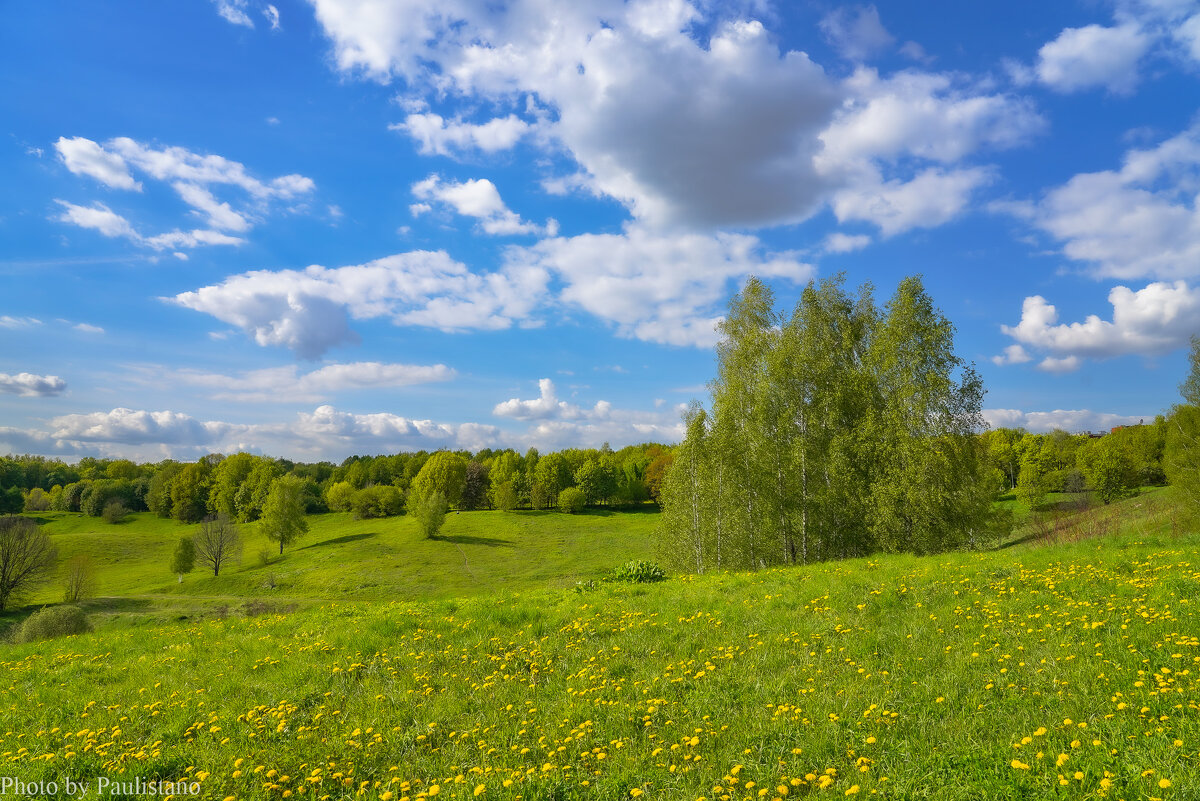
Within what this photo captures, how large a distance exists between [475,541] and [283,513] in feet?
97.6

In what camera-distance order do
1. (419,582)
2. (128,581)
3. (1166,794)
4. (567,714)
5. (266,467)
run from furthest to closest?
(266,467), (128,581), (419,582), (567,714), (1166,794)

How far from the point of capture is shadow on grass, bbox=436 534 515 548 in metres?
82.6

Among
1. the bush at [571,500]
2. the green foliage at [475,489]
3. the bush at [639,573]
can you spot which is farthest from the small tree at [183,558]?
the bush at [639,573]

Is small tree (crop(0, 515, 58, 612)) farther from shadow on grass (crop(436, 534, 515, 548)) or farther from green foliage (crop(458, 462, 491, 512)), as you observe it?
green foliage (crop(458, 462, 491, 512))

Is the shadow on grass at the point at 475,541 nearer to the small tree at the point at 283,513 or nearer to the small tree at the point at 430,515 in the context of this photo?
the small tree at the point at 430,515

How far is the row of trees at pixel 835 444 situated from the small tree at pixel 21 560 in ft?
213

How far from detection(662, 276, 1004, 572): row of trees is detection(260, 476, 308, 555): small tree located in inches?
2900

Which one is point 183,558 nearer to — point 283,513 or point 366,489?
point 283,513

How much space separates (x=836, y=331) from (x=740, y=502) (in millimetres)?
12011

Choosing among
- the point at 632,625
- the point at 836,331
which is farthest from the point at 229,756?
the point at 836,331

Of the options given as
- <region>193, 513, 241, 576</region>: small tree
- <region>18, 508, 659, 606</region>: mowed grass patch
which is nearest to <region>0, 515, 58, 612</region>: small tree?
<region>18, 508, 659, 606</region>: mowed grass patch

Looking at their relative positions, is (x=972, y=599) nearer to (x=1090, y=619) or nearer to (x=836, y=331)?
(x=1090, y=619)

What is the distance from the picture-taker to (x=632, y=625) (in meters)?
12.4

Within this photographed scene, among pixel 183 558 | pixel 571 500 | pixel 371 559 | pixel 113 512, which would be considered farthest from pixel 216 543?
pixel 113 512
